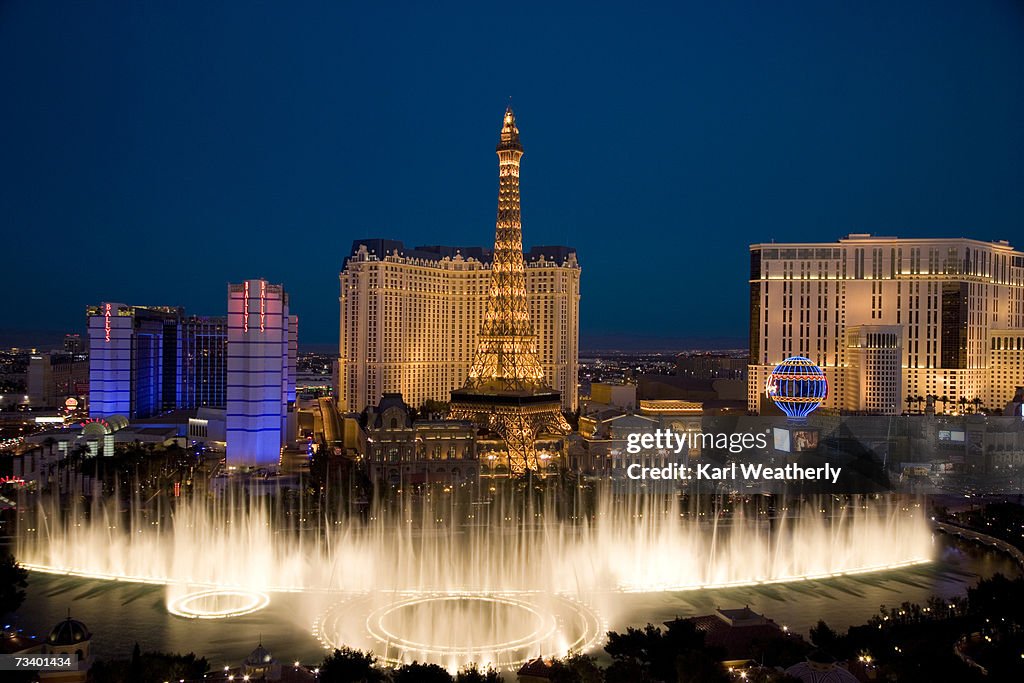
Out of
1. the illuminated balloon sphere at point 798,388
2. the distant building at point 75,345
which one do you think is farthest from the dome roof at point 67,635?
the distant building at point 75,345

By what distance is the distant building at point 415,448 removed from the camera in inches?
1578

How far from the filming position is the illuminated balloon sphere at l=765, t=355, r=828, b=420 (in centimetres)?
4816

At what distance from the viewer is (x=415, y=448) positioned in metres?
41.1

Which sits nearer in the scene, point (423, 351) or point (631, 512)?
point (631, 512)

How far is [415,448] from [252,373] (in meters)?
8.81

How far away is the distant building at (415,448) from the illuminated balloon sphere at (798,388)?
1884cm

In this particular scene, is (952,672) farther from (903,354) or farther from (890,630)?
(903,354)

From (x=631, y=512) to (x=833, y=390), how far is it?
34.2 meters

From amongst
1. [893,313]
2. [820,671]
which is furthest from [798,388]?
[820,671]

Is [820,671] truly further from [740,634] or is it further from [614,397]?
[614,397]

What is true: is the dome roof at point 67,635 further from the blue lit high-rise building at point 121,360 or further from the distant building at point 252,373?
the blue lit high-rise building at point 121,360

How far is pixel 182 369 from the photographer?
60594 millimetres

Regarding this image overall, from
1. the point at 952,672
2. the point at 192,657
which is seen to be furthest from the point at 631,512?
the point at 192,657

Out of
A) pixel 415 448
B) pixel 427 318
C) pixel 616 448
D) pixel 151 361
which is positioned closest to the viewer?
pixel 415 448
